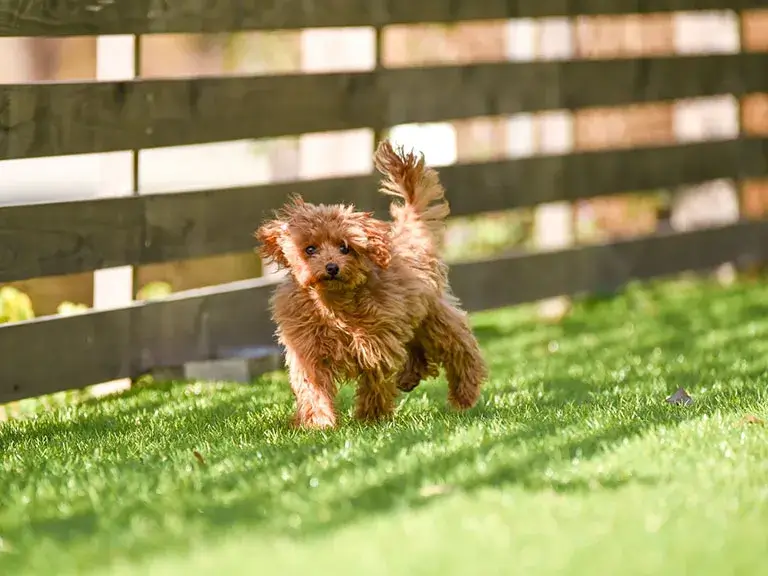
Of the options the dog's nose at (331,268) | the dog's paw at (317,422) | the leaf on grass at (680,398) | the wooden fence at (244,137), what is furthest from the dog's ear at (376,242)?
the wooden fence at (244,137)

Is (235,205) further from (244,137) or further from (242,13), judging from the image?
(242,13)

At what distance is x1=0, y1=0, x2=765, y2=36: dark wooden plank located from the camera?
5.81 m

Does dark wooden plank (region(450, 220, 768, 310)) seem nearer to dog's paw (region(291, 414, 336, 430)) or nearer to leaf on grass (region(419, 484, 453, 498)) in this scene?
dog's paw (region(291, 414, 336, 430))

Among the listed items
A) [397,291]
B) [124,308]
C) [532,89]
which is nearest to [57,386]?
[124,308]

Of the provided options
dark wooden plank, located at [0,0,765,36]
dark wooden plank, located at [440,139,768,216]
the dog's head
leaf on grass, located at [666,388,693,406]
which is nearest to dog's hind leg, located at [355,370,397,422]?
the dog's head

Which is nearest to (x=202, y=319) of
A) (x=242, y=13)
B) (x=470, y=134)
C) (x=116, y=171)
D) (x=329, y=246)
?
(x=116, y=171)

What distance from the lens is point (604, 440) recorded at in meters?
4.61

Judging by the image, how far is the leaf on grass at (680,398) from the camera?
5.53m

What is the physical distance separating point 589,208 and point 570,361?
14.4 ft

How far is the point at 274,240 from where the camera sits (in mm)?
5289

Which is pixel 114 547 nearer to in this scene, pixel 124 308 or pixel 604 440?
pixel 604 440

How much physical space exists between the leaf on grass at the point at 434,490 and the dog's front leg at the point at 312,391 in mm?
1228

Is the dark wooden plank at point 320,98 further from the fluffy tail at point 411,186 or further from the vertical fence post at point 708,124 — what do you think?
the fluffy tail at point 411,186

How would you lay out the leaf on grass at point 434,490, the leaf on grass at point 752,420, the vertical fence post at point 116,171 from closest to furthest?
the leaf on grass at point 434,490
the leaf on grass at point 752,420
the vertical fence post at point 116,171
